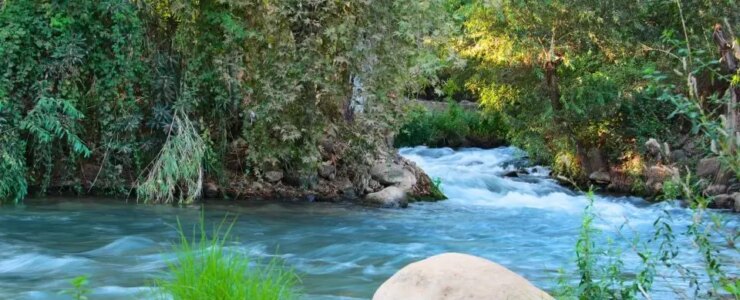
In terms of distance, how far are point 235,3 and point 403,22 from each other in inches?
105

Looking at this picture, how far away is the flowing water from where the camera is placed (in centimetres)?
774

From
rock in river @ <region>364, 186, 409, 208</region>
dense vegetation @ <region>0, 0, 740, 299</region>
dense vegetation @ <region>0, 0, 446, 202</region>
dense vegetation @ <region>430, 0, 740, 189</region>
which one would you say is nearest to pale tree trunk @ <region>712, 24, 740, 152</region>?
Answer: dense vegetation @ <region>0, 0, 740, 299</region>

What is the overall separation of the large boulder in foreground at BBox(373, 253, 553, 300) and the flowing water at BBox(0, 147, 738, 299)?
891 mm

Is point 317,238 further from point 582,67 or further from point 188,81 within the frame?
point 582,67

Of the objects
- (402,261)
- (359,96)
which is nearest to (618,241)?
(402,261)

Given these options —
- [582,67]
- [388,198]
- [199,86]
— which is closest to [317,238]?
[388,198]

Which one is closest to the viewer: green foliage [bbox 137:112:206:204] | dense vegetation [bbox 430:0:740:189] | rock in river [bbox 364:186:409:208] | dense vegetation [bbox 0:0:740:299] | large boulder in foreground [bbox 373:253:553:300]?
→ large boulder in foreground [bbox 373:253:553:300]

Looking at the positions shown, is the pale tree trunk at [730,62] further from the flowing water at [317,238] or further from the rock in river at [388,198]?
the rock in river at [388,198]

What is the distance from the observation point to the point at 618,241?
10.9 m

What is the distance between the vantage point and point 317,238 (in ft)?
34.6

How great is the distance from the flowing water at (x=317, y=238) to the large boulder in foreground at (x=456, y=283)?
2.92 feet

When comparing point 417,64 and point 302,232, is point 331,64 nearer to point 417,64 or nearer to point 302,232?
point 417,64

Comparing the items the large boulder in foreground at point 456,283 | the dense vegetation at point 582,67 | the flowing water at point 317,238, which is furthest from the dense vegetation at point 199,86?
the large boulder in foreground at point 456,283

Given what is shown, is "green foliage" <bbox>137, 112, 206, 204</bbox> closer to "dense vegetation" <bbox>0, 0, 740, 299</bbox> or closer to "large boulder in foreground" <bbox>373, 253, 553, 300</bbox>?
"dense vegetation" <bbox>0, 0, 740, 299</bbox>
